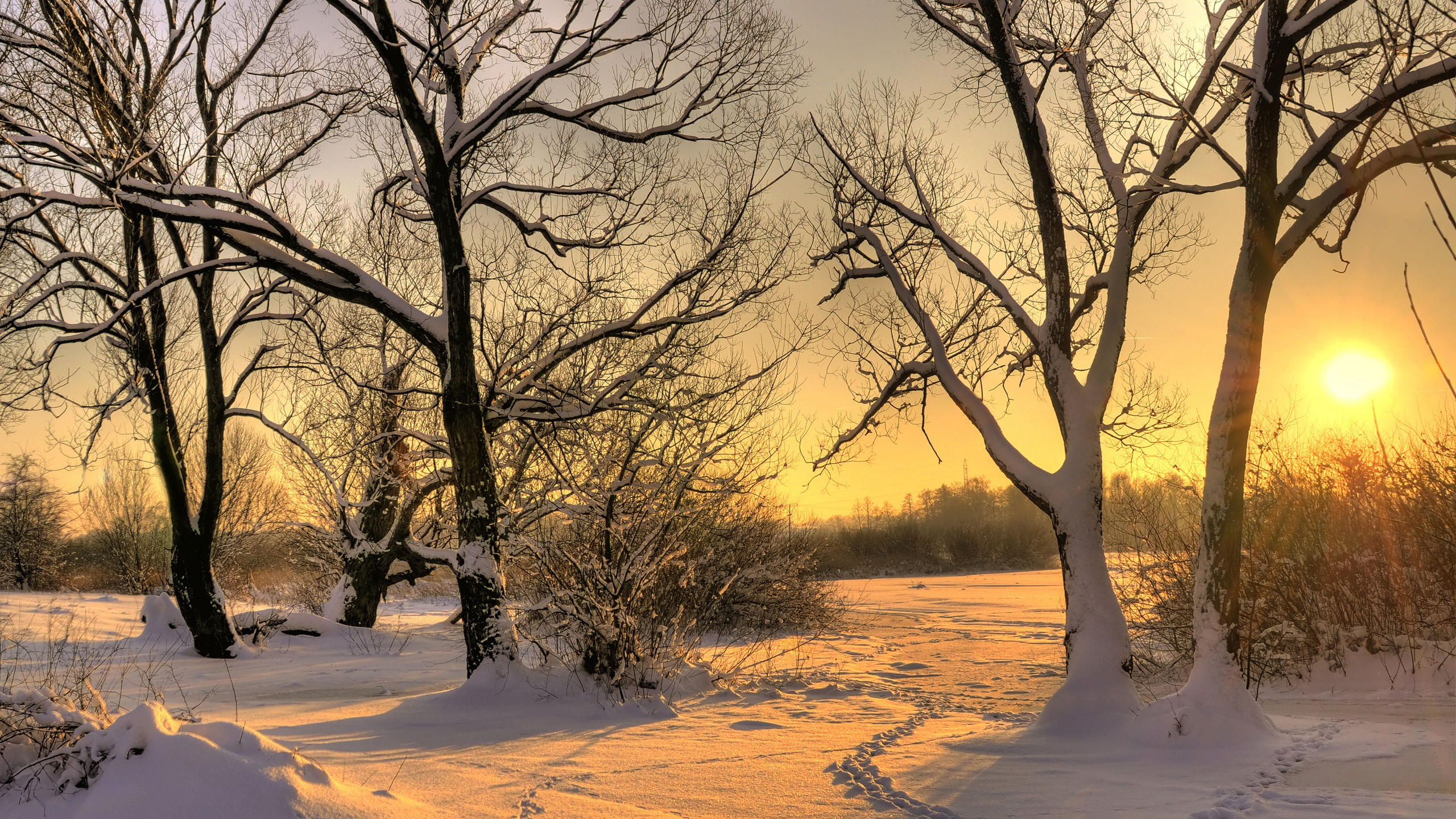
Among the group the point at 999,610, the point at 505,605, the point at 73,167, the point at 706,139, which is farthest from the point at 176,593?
the point at 999,610

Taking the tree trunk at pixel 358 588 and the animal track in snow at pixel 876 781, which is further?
the tree trunk at pixel 358 588

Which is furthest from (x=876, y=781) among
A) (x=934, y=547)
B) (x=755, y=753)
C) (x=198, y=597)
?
(x=934, y=547)

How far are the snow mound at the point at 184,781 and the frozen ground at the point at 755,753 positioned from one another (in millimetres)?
12

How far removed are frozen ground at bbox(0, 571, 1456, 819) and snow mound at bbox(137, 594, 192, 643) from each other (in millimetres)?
1926

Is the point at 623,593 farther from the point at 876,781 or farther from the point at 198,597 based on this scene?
the point at 198,597

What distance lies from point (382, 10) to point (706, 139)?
12.1 ft

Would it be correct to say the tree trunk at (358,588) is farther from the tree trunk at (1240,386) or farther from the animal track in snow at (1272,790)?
the animal track in snow at (1272,790)

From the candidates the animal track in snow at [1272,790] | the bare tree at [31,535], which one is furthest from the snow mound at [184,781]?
the bare tree at [31,535]

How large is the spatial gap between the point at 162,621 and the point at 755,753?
11.4 meters

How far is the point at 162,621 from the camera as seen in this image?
13.1 meters

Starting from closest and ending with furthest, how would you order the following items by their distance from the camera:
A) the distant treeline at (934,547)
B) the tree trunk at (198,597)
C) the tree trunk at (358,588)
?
the tree trunk at (198,597)
the tree trunk at (358,588)
the distant treeline at (934,547)

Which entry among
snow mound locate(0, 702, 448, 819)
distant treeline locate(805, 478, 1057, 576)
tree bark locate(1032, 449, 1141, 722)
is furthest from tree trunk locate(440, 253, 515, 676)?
distant treeline locate(805, 478, 1057, 576)

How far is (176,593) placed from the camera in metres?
12.2

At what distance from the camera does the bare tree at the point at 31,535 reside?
1275 inches
